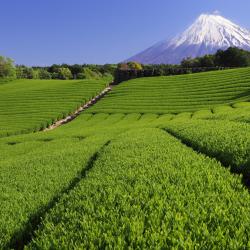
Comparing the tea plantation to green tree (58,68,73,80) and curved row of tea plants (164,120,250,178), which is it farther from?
green tree (58,68,73,80)

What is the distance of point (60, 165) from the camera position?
55.6ft

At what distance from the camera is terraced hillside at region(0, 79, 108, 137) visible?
5328cm

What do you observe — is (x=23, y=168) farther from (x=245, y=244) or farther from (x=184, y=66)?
(x=184, y=66)

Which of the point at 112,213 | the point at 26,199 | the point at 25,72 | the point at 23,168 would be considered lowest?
the point at 25,72

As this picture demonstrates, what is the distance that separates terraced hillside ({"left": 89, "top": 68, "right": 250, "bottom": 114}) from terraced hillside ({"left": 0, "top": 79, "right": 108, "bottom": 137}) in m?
4.93

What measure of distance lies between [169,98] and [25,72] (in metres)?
113

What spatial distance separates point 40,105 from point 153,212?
2442 inches

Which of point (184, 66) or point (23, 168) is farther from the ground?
point (23, 168)

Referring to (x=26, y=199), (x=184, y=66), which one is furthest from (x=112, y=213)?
(x=184, y=66)

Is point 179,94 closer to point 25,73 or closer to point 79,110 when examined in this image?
point 79,110

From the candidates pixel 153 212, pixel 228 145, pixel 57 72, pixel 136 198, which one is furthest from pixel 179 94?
pixel 57 72

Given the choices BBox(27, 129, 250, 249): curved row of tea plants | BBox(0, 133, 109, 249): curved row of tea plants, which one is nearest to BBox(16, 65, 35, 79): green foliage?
BBox(0, 133, 109, 249): curved row of tea plants

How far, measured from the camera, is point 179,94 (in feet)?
215

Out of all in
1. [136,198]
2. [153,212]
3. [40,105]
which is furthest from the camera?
[40,105]
